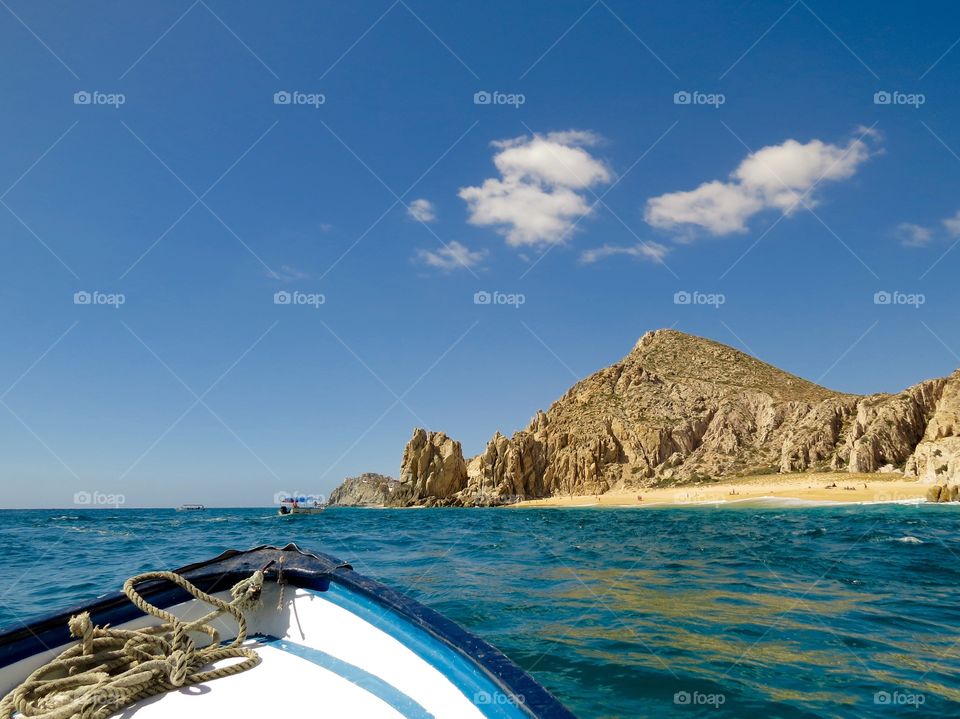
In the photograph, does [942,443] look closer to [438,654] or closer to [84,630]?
[438,654]

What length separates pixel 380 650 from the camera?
337 centimetres

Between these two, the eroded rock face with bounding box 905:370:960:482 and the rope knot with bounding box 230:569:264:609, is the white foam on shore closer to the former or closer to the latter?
the eroded rock face with bounding box 905:370:960:482

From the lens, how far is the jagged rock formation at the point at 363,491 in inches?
5817

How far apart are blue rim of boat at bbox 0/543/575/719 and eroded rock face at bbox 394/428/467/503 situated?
10027cm

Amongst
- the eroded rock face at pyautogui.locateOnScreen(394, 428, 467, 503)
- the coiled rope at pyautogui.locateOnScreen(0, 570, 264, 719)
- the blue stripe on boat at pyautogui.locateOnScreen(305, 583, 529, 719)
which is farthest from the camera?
the eroded rock face at pyautogui.locateOnScreen(394, 428, 467, 503)

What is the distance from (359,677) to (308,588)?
3.25ft

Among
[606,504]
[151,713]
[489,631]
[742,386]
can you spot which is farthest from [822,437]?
[151,713]

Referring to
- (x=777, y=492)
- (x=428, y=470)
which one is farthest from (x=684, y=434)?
(x=428, y=470)

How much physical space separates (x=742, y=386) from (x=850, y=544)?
94540 millimetres

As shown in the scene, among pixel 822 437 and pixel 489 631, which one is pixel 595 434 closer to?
pixel 822 437

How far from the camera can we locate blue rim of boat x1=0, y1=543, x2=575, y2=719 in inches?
99.6

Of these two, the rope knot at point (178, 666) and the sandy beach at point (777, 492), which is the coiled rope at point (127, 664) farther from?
the sandy beach at point (777, 492)

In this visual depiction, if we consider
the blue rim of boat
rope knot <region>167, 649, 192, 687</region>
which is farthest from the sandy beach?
rope knot <region>167, 649, 192, 687</region>

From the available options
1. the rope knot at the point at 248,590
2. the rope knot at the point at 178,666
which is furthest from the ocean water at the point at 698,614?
the rope knot at the point at 178,666
